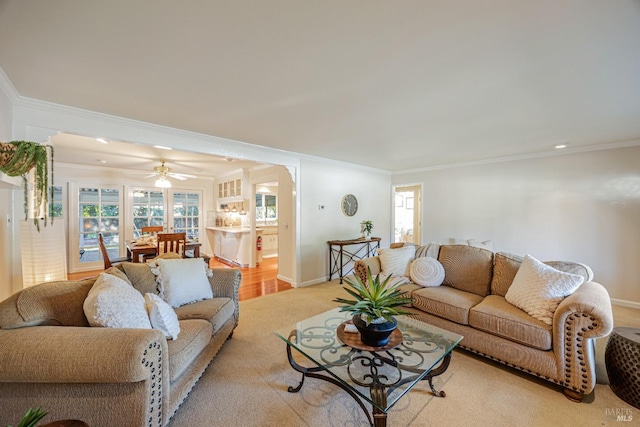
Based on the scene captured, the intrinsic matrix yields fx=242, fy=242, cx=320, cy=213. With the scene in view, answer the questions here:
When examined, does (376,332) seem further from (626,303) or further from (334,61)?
(626,303)

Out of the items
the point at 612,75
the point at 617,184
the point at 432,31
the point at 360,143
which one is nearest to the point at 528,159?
the point at 617,184

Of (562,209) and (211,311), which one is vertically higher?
(562,209)

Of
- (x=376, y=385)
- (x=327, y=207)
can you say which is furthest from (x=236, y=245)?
(x=376, y=385)

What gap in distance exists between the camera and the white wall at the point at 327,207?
174 inches

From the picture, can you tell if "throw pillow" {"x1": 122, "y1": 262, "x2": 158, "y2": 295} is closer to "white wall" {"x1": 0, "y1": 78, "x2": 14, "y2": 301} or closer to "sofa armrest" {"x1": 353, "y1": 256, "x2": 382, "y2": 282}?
"white wall" {"x1": 0, "y1": 78, "x2": 14, "y2": 301}

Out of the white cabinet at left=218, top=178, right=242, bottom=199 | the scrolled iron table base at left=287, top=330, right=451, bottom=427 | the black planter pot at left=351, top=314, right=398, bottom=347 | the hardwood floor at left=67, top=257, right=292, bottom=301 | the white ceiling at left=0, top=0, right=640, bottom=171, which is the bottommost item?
the hardwood floor at left=67, top=257, right=292, bottom=301

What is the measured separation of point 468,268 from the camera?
2756 millimetres

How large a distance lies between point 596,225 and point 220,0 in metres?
5.28

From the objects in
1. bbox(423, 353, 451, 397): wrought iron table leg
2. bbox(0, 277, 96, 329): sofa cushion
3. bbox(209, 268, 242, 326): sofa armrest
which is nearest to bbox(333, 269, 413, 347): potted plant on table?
bbox(423, 353, 451, 397): wrought iron table leg

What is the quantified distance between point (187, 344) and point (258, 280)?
3.18 metres

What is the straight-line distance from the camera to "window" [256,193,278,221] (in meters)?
7.18

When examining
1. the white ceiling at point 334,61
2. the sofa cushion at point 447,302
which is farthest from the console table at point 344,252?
the white ceiling at point 334,61

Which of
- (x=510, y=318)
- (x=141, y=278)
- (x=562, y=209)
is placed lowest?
(x=510, y=318)

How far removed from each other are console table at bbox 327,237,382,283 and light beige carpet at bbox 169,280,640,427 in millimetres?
2603
